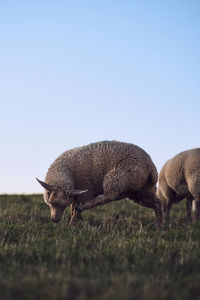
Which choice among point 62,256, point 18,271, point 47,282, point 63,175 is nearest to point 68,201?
point 63,175

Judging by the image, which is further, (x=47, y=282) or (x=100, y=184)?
(x=100, y=184)

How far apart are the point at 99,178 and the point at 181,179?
→ 10.6 feet

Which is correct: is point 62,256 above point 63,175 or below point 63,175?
below

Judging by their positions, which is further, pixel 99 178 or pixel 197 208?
pixel 197 208

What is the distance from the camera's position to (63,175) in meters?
7.09

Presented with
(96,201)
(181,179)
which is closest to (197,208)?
(181,179)

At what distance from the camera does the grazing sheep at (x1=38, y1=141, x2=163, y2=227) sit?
22.5 feet

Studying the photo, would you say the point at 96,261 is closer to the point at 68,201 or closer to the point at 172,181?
the point at 68,201

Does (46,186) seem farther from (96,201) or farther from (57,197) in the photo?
(96,201)

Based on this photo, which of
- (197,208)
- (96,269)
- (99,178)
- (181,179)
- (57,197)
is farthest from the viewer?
(181,179)

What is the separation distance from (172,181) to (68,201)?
392cm

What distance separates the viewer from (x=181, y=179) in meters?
9.45

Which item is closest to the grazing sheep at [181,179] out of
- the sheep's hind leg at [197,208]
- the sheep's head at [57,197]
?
the sheep's hind leg at [197,208]

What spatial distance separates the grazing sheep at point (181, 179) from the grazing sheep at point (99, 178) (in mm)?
1615
